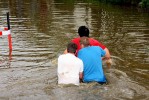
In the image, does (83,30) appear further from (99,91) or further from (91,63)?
(99,91)

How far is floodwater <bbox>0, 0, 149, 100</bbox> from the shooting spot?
26.9 feet

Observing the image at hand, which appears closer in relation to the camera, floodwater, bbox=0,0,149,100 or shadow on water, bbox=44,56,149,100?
shadow on water, bbox=44,56,149,100

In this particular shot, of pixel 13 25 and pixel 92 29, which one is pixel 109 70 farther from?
pixel 13 25

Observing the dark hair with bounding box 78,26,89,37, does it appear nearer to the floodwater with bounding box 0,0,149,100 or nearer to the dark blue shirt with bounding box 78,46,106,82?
the dark blue shirt with bounding box 78,46,106,82

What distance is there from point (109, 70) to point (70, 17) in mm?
12932

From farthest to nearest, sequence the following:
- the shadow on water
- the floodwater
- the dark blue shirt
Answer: the dark blue shirt, the floodwater, the shadow on water

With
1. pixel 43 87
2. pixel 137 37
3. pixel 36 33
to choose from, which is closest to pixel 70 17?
pixel 36 33

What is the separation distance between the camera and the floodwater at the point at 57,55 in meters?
8.20

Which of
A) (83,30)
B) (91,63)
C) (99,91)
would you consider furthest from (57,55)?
(99,91)

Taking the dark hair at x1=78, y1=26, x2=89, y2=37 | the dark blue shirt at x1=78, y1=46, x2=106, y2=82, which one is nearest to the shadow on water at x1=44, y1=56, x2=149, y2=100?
the dark blue shirt at x1=78, y1=46, x2=106, y2=82

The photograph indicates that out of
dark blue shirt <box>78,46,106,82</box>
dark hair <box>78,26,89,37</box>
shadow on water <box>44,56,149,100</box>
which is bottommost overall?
shadow on water <box>44,56,149,100</box>

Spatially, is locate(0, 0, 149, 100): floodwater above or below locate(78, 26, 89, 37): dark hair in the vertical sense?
below

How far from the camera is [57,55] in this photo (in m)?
12.7

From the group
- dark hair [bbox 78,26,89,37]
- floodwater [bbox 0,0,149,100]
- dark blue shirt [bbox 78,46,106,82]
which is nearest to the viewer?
floodwater [bbox 0,0,149,100]
